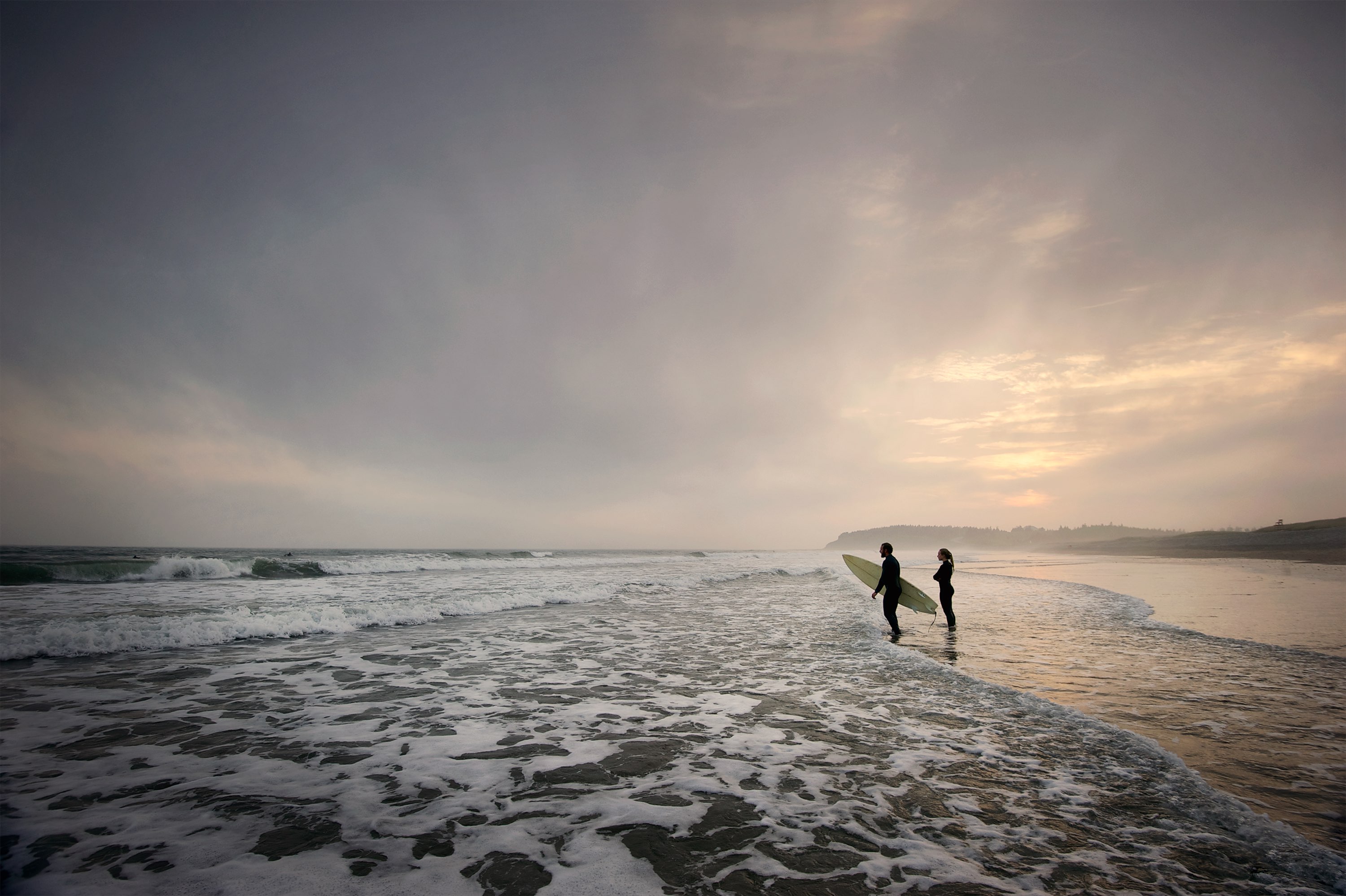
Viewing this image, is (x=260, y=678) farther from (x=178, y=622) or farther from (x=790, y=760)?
(x=790, y=760)

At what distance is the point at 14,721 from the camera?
664 cm

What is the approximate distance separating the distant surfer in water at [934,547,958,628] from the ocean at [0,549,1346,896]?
1614 millimetres

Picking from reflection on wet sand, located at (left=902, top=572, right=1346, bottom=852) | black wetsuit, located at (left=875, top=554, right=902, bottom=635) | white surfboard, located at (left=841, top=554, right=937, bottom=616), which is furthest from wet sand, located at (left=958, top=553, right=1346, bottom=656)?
black wetsuit, located at (left=875, top=554, right=902, bottom=635)

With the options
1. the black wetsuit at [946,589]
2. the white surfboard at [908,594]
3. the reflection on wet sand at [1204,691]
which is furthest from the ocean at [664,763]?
the white surfboard at [908,594]

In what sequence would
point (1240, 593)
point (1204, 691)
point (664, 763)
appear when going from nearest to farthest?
point (664, 763) < point (1204, 691) < point (1240, 593)

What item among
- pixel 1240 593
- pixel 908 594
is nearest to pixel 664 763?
pixel 908 594

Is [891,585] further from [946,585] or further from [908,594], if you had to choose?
[908,594]

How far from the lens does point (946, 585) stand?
1428 cm

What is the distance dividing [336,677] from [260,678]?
45.9 inches

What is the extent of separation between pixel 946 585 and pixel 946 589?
114 mm

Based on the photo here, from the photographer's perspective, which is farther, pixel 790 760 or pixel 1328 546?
pixel 1328 546

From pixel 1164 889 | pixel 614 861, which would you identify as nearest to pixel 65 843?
pixel 614 861

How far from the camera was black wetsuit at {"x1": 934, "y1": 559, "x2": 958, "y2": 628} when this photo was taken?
13758 mm

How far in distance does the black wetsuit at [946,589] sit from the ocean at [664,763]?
1612mm
